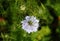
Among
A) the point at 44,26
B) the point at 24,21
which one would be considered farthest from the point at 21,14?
the point at 44,26

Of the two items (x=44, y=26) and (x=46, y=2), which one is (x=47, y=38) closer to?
(x=44, y=26)

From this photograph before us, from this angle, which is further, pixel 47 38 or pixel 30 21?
pixel 47 38

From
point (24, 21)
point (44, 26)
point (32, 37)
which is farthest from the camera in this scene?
point (44, 26)

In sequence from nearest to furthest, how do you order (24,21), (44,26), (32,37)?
(24,21) → (32,37) → (44,26)

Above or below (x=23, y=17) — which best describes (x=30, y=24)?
below

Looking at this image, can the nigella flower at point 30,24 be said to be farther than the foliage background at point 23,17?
No
